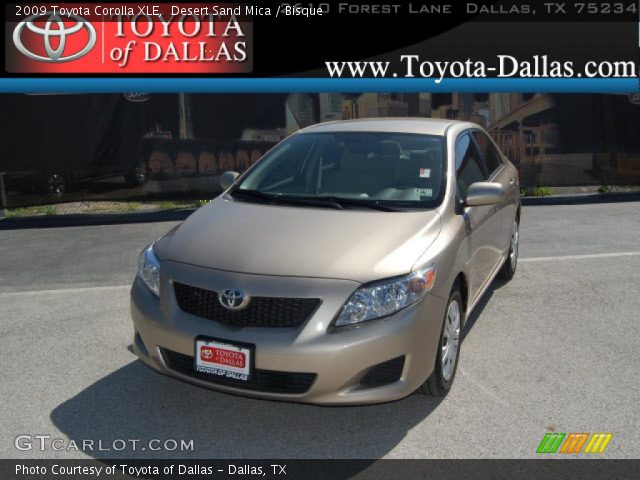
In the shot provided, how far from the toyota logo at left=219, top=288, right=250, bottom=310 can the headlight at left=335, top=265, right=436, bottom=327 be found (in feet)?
1.63

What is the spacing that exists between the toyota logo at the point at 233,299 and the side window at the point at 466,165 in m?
1.86

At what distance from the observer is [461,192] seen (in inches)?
178

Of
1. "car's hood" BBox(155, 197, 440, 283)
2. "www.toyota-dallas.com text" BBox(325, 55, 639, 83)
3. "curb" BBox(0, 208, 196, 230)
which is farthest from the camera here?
"www.toyota-dallas.com text" BBox(325, 55, 639, 83)

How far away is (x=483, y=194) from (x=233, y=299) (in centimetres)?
191

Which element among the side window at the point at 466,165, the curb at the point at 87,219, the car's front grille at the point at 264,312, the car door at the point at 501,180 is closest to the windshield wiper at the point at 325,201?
the side window at the point at 466,165

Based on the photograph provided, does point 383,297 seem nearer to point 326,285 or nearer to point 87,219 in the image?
point 326,285

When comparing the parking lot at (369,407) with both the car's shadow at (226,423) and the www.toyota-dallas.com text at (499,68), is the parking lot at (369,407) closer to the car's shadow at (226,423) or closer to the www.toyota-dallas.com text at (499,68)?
the car's shadow at (226,423)

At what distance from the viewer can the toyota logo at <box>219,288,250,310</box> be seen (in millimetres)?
3351

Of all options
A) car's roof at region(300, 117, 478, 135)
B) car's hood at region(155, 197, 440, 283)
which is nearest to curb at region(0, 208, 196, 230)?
car's roof at region(300, 117, 478, 135)

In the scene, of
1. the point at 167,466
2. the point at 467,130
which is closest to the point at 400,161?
the point at 467,130

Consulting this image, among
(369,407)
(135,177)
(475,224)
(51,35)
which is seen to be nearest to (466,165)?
(475,224)

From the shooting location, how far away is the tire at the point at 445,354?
12.4 feet

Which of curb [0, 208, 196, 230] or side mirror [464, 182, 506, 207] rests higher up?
side mirror [464, 182, 506, 207]

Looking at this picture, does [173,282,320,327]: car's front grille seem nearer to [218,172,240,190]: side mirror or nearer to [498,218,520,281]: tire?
[218,172,240,190]: side mirror
